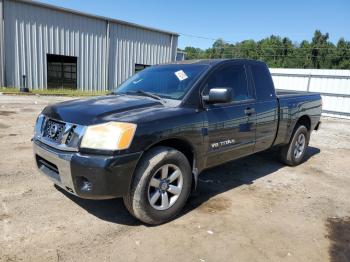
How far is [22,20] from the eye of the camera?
1689 cm

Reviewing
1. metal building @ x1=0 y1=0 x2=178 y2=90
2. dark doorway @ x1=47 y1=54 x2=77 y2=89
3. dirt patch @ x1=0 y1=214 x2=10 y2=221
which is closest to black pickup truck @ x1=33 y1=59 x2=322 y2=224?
dirt patch @ x1=0 y1=214 x2=10 y2=221

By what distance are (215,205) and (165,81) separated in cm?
174

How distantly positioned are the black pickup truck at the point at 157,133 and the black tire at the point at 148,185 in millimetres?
10

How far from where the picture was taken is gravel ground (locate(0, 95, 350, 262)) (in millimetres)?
3061

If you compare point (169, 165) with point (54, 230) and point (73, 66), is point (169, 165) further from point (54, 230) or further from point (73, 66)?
point (73, 66)

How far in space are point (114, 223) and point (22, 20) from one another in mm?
16602

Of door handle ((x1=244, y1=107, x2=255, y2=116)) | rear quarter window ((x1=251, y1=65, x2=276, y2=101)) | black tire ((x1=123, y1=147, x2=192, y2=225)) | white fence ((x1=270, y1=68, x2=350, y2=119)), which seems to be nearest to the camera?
black tire ((x1=123, y1=147, x2=192, y2=225))

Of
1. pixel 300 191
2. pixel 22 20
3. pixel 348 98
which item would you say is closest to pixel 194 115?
pixel 300 191

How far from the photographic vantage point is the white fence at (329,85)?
582 inches

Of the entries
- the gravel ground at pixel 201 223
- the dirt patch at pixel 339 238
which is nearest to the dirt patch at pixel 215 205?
the gravel ground at pixel 201 223

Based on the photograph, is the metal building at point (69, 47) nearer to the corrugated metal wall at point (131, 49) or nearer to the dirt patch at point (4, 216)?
the corrugated metal wall at point (131, 49)

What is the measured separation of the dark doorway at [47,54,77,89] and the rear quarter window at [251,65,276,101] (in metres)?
16.3

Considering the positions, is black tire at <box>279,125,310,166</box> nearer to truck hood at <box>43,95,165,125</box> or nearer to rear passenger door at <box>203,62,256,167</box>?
rear passenger door at <box>203,62,256,167</box>

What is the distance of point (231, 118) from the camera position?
14.0 ft
